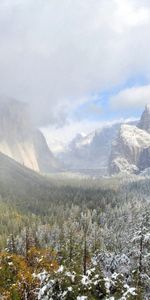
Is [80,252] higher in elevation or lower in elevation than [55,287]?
lower

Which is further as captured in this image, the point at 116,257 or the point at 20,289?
the point at 116,257

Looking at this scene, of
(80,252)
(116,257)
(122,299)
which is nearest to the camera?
(122,299)

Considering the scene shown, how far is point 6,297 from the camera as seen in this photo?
3916cm

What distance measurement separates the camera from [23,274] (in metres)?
38.5

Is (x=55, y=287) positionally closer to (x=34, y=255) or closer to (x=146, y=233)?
(x=146, y=233)

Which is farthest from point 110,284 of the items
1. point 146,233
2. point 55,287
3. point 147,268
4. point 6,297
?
point 6,297

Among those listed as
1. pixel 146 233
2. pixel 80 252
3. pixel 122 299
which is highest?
pixel 146 233

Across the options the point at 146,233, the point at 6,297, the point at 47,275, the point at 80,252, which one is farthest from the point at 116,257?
the point at 80,252

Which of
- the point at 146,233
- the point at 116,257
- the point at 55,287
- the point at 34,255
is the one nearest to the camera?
the point at 55,287

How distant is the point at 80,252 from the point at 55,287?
46303 millimetres

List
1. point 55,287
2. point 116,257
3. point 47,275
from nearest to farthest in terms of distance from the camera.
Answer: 1. point 55,287
2. point 47,275
3. point 116,257

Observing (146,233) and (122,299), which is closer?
(122,299)

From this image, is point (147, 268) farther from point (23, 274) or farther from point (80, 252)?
point (80, 252)

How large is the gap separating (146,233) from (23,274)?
42.3 feet
